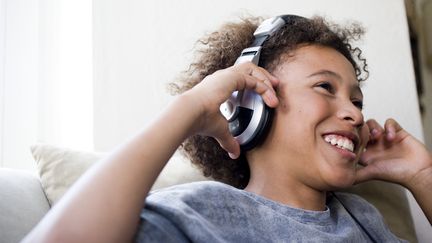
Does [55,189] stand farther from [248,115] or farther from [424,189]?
[424,189]

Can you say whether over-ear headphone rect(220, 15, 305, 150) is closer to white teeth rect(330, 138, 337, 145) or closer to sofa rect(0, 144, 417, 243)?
white teeth rect(330, 138, 337, 145)

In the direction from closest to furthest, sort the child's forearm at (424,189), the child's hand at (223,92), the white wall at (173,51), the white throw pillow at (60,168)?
the child's hand at (223,92) → the white throw pillow at (60,168) → the child's forearm at (424,189) → the white wall at (173,51)

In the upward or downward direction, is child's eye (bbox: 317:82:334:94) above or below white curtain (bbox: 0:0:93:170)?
above

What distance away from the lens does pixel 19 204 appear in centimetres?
83

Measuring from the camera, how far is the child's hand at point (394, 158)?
1.12 metres

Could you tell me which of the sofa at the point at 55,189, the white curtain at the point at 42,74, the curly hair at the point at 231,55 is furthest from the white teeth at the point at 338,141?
the white curtain at the point at 42,74

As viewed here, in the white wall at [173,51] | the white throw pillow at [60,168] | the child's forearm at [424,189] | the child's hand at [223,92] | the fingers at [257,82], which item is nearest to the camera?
the child's hand at [223,92]

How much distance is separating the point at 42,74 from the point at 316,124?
103cm

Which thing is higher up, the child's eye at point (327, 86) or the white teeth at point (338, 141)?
the child's eye at point (327, 86)

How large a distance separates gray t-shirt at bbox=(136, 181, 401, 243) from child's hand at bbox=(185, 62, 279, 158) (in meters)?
0.09

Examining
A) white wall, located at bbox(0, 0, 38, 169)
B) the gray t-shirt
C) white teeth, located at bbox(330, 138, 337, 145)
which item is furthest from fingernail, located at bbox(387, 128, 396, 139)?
white wall, located at bbox(0, 0, 38, 169)

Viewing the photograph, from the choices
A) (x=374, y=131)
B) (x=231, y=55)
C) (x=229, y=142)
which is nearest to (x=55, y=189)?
(x=229, y=142)

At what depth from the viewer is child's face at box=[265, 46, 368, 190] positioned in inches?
35.0

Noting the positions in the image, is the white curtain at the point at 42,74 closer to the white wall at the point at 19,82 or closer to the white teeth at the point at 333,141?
the white wall at the point at 19,82
